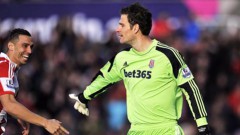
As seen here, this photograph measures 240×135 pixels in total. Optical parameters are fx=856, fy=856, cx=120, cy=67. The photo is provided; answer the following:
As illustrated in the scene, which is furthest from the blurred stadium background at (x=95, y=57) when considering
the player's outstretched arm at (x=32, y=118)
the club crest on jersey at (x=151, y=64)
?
the player's outstretched arm at (x=32, y=118)

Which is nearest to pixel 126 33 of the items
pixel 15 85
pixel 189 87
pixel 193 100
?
pixel 189 87

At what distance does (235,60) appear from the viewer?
18672 mm

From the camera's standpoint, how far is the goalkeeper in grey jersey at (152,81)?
10.1 meters

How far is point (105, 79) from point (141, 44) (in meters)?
0.71

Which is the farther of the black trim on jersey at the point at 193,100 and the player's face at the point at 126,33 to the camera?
the player's face at the point at 126,33

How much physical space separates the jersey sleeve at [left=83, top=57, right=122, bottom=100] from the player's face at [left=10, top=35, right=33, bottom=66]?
1.02 m

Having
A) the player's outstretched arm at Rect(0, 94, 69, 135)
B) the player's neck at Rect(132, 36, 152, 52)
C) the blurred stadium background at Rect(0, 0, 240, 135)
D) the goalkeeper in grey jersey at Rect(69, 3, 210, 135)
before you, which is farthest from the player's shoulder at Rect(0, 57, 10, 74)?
the blurred stadium background at Rect(0, 0, 240, 135)

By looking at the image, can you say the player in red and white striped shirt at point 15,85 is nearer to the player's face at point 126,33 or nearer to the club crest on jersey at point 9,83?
the club crest on jersey at point 9,83

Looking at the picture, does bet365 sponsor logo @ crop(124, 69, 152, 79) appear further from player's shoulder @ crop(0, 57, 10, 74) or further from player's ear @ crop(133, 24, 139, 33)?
player's shoulder @ crop(0, 57, 10, 74)

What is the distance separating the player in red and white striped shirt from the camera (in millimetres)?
9594

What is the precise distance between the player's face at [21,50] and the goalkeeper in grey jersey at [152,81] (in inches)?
44.1

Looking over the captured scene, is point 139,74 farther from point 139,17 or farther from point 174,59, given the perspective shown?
point 139,17

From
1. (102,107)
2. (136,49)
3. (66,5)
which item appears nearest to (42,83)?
(102,107)

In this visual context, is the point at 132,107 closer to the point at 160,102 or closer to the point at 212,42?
the point at 160,102
